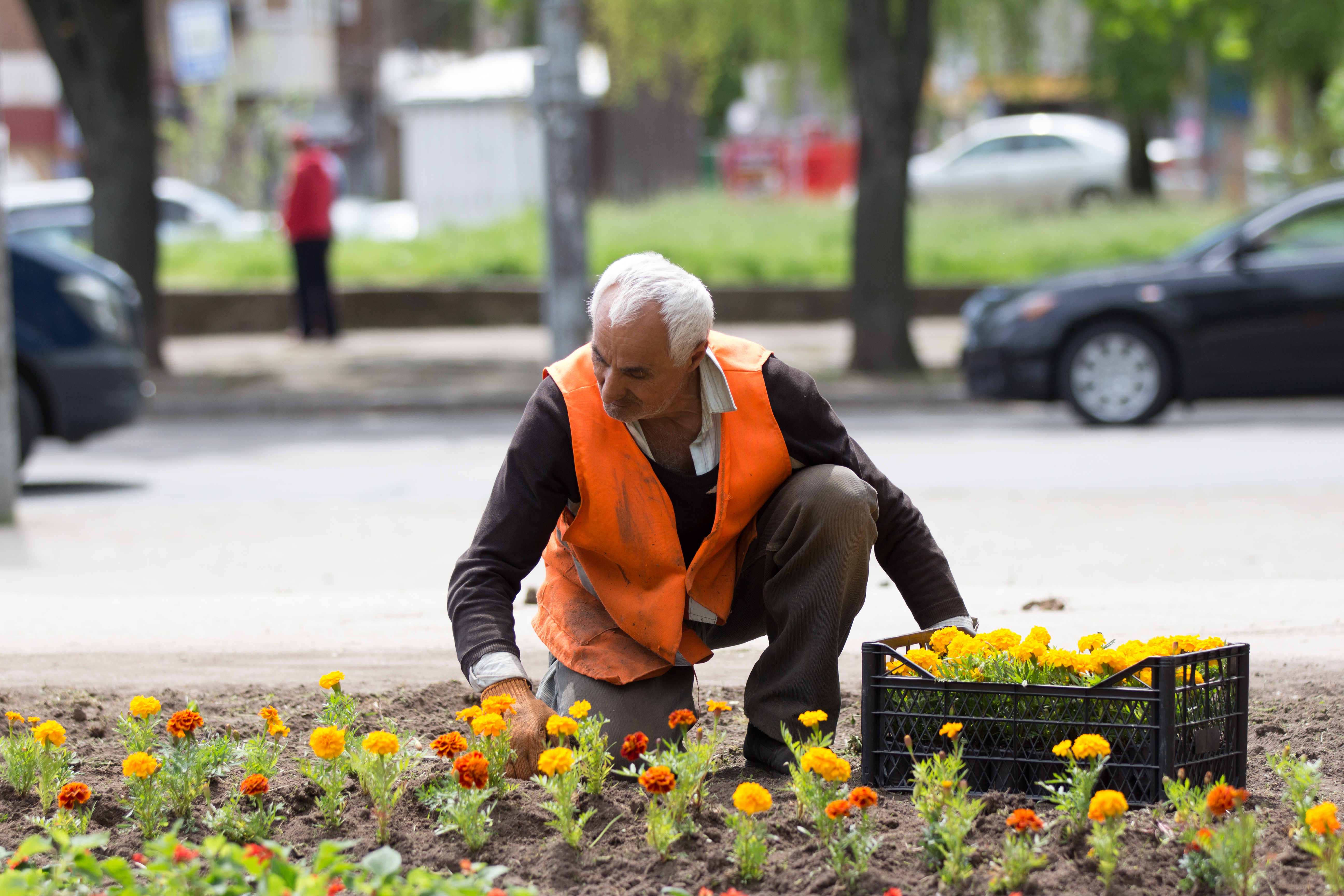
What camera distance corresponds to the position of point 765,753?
3.66 m

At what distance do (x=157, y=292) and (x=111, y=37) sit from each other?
2157 millimetres

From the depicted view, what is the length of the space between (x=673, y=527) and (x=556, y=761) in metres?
0.76

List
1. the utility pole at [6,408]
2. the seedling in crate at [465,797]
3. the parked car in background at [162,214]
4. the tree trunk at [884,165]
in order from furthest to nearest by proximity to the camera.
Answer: the parked car in background at [162,214], the tree trunk at [884,165], the utility pole at [6,408], the seedling in crate at [465,797]

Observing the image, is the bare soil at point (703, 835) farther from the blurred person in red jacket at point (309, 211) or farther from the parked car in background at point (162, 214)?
the parked car in background at point (162, 214)

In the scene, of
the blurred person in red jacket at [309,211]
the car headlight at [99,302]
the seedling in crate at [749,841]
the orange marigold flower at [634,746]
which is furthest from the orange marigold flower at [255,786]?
the blurred person in red jacket at [309,211]

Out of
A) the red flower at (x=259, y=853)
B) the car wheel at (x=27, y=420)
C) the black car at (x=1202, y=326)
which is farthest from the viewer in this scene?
the black car at (x=1202, y=326)

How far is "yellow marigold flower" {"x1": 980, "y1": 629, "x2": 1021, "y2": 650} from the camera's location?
3357 millimetres

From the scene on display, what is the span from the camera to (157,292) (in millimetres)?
14859

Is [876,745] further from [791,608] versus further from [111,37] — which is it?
[111,37]

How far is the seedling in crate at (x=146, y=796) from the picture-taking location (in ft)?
9.86

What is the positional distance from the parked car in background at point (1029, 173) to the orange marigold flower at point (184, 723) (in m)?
26.5

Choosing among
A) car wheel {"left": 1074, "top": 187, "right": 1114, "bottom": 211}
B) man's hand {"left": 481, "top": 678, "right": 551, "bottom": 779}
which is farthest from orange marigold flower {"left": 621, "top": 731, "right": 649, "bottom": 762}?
car wheel {"left": 1074, "top": 187, "right": 1114, "bottom": 211}

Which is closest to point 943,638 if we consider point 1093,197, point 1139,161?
point 1139,161

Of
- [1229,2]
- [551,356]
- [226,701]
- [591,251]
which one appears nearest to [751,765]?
[226,701]
